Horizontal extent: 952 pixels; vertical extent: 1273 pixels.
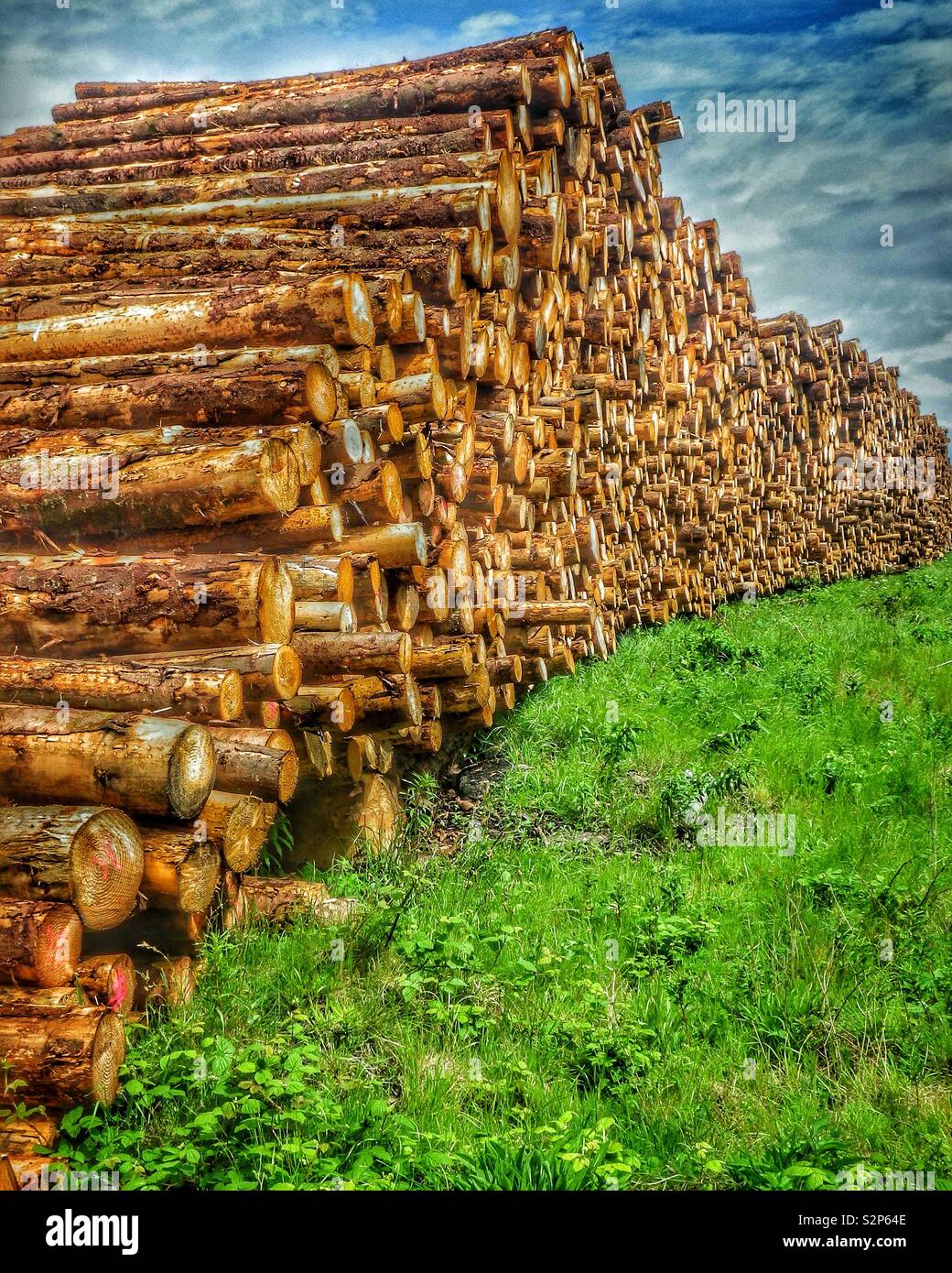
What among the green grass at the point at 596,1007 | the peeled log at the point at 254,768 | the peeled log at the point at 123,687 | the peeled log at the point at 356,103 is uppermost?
the peeled log at the point at 356,103

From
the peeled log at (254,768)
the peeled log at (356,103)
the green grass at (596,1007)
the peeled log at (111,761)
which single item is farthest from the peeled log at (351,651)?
the peeled log at (356,103)

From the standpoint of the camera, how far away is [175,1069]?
8.74 ft

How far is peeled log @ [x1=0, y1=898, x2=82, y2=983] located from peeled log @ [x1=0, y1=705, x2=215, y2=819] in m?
0.44

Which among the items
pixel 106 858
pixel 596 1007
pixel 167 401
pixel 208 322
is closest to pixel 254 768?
pixel 106 858

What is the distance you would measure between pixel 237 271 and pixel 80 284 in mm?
1049

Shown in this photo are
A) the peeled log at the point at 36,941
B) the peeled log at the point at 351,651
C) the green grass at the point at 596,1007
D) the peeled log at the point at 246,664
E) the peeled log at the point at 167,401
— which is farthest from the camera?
the peeled log at the point at 351,651

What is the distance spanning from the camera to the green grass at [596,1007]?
93.6 inches

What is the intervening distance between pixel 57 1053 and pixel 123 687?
137cm

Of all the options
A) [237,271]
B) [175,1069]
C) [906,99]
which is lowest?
[175,1069]

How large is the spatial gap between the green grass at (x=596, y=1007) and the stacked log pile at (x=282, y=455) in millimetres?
354

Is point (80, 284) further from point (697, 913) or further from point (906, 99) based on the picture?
point (906, 99)

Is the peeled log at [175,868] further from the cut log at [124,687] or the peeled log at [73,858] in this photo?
the cut log at [124,687]

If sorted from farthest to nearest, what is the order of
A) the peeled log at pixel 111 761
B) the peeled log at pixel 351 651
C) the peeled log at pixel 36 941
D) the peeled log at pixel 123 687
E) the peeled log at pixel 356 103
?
the peeled log at pixel 356 103
the peeled log at pixel 351 651
the peeled log at pixel 123 687
the peeled log at pixel 111 761
the peeled log at pixel 36 941
